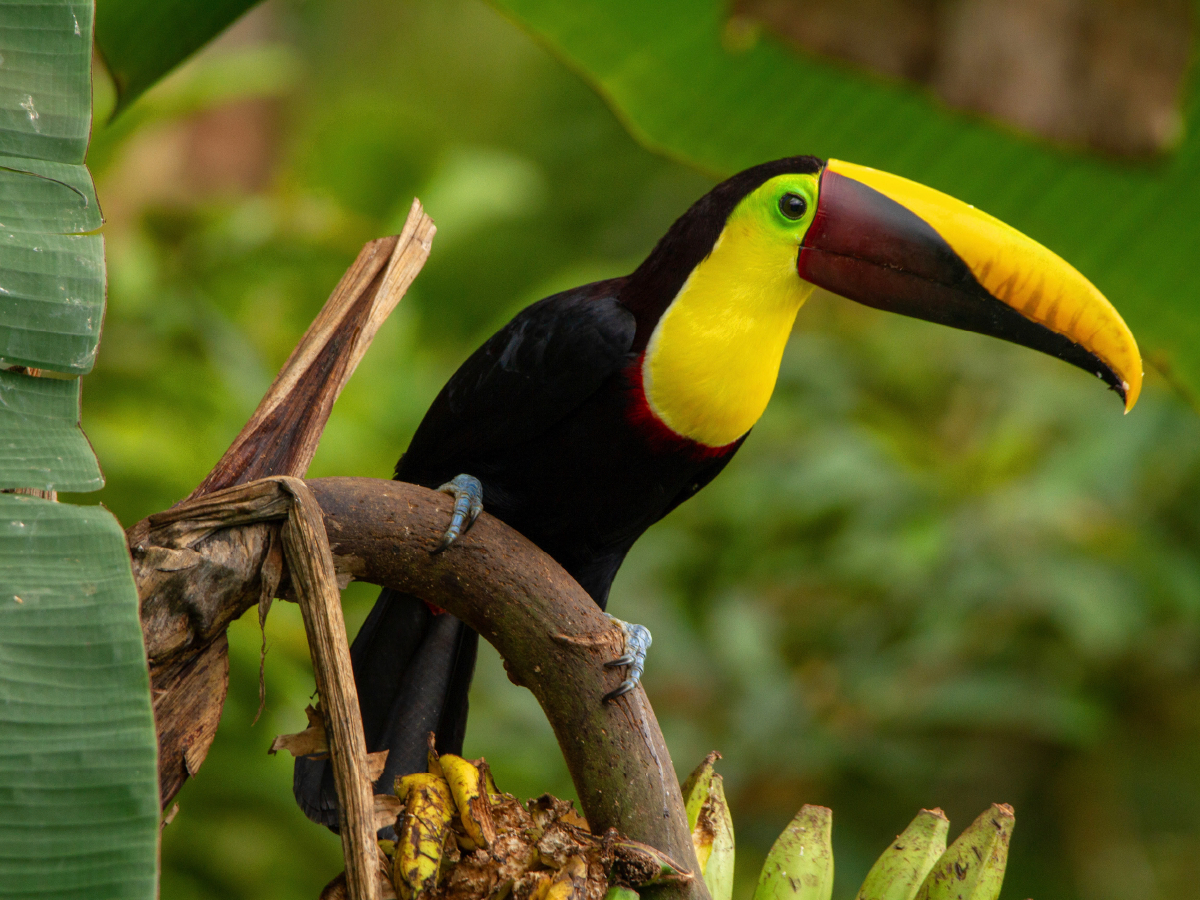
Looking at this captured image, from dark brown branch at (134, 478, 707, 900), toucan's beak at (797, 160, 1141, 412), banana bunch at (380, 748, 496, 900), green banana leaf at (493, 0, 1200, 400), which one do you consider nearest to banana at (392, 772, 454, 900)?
banana bunch at (380, 748, 496, 900)

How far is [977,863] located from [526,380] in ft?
2.63

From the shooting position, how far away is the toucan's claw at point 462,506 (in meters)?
1.09

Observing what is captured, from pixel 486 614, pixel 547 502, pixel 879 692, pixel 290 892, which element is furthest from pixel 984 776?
pixel 486 614

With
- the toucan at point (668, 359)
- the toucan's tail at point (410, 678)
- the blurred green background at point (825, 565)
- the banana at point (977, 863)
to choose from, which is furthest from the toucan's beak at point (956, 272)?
the blurred green background at point (825, 565)

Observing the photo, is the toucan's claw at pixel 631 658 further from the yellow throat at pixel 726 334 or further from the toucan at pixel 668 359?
the yellow throat at pixel 726 334

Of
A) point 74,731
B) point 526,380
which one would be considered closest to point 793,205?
point 526,380

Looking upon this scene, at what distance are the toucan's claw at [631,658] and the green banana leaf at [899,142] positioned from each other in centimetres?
89

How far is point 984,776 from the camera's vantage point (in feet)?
11.4

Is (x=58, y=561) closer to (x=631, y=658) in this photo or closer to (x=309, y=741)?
(x=309, y=741)

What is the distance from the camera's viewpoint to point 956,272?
51.1 inches

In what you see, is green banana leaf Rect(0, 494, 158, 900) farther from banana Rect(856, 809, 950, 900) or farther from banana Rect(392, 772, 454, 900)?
banana Rect(856, 809, 950, 900)

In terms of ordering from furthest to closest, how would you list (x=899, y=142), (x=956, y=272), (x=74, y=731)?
(x=899, y=142) → (x=956, y=272) → (x=74, y=731)

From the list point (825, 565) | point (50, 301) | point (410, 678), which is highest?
point (50, 301)

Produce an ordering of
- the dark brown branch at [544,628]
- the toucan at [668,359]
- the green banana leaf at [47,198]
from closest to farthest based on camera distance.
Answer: the green banana leaf at [47,198], the dark brown branch at [544,628], the toucan at [668,359]
